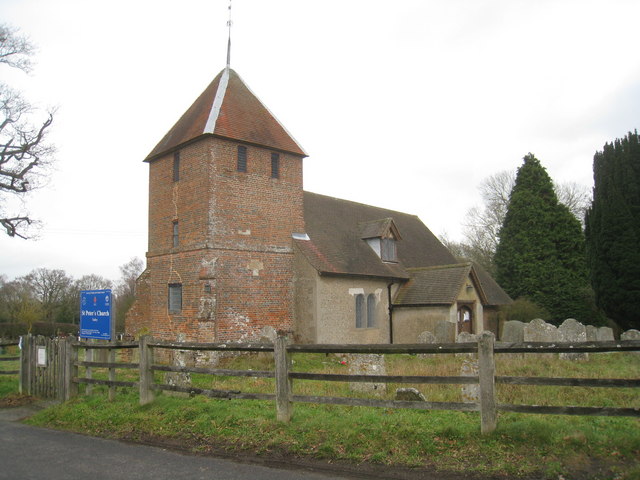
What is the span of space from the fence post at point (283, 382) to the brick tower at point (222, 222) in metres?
11.8

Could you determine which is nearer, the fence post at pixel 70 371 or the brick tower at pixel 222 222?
the fence post at pixel 70 371

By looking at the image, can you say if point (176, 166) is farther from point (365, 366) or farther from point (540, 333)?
point (540, 333)

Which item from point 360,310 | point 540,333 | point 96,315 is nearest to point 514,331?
point 540,333

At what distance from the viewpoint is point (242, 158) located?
2223cm

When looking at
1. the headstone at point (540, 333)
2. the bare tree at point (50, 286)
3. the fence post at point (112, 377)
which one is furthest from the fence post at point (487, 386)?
the bare tree at point (50, 286)

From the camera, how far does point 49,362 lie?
12859mm

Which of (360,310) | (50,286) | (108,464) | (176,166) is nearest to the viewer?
(108,464)

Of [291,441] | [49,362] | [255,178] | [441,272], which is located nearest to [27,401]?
[49,362]

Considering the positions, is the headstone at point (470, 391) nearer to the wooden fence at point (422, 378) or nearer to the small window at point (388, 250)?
the wooden fence at point (422, 378)

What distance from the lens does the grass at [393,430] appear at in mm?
6527

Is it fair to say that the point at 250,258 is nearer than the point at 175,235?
Yes

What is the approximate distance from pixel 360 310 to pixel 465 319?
5.79m

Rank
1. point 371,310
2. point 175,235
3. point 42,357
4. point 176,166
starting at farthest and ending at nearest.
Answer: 1. point 371,310
2. point 176,166
3. point 175,235
4. point 42,357

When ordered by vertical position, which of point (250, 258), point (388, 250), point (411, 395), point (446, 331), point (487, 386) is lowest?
point (446, 331)
